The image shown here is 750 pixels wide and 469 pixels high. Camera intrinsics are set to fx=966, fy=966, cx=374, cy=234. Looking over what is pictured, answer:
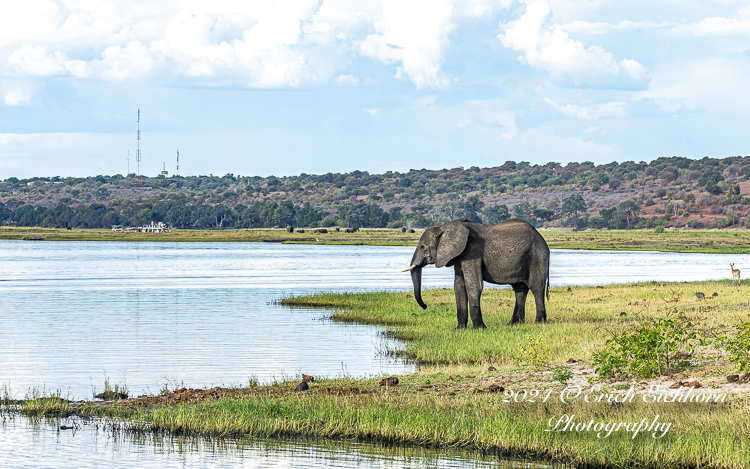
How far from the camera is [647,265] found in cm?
6981

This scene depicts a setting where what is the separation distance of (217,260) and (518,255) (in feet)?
195

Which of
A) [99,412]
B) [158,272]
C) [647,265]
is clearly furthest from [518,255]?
[647,265]

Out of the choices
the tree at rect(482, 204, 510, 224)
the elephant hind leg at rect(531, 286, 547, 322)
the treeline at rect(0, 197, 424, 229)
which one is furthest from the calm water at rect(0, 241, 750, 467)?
the tree at rect(482, 204, 510, 224)

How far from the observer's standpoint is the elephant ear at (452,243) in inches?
952

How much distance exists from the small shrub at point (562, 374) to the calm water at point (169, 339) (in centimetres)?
394

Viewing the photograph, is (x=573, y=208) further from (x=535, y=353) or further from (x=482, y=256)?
(x=535, y=353)

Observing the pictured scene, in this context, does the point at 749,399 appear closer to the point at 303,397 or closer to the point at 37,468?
the point at 303,397

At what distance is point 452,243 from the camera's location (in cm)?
2425

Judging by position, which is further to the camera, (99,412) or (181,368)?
(181,368)

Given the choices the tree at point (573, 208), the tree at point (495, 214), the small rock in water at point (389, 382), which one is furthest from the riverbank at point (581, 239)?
the small rock in water at point (389, 382)

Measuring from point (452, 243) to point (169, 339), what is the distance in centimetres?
873

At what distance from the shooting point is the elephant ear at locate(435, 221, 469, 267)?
24172 mm

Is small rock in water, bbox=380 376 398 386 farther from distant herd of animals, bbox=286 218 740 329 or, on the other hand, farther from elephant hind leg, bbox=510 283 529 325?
elephant hind leg, bbox=510 283 529 325

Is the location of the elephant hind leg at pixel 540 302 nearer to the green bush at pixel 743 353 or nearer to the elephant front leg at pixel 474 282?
the elephant front leg at pixel 474 282
